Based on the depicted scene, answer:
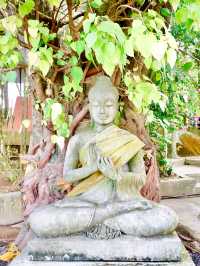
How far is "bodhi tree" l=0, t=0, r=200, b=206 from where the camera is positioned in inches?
70.1

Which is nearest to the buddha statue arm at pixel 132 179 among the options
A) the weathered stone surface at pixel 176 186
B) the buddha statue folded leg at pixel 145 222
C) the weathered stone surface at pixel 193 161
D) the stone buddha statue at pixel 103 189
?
the stone buddha statue at pixel 103 189

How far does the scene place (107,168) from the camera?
2250 millimetres

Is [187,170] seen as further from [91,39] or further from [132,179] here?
[91,39]

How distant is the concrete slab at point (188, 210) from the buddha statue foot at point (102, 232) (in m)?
1.15

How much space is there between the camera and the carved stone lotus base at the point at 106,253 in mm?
2121

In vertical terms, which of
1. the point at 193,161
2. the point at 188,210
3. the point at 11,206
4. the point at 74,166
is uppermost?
the point at 74,166

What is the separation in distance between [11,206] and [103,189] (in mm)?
1616

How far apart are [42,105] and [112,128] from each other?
1.63ft

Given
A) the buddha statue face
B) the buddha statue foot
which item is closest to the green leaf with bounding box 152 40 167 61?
the buddha statue face

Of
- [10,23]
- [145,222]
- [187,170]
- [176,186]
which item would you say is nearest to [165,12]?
[10,23]

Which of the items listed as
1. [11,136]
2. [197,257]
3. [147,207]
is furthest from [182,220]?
[11,136]

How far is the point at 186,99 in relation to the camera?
181 inches

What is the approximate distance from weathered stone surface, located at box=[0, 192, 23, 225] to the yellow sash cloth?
4.76 feet

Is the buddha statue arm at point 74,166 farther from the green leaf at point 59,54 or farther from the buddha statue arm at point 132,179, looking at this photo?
the green leaf at point 59,54
